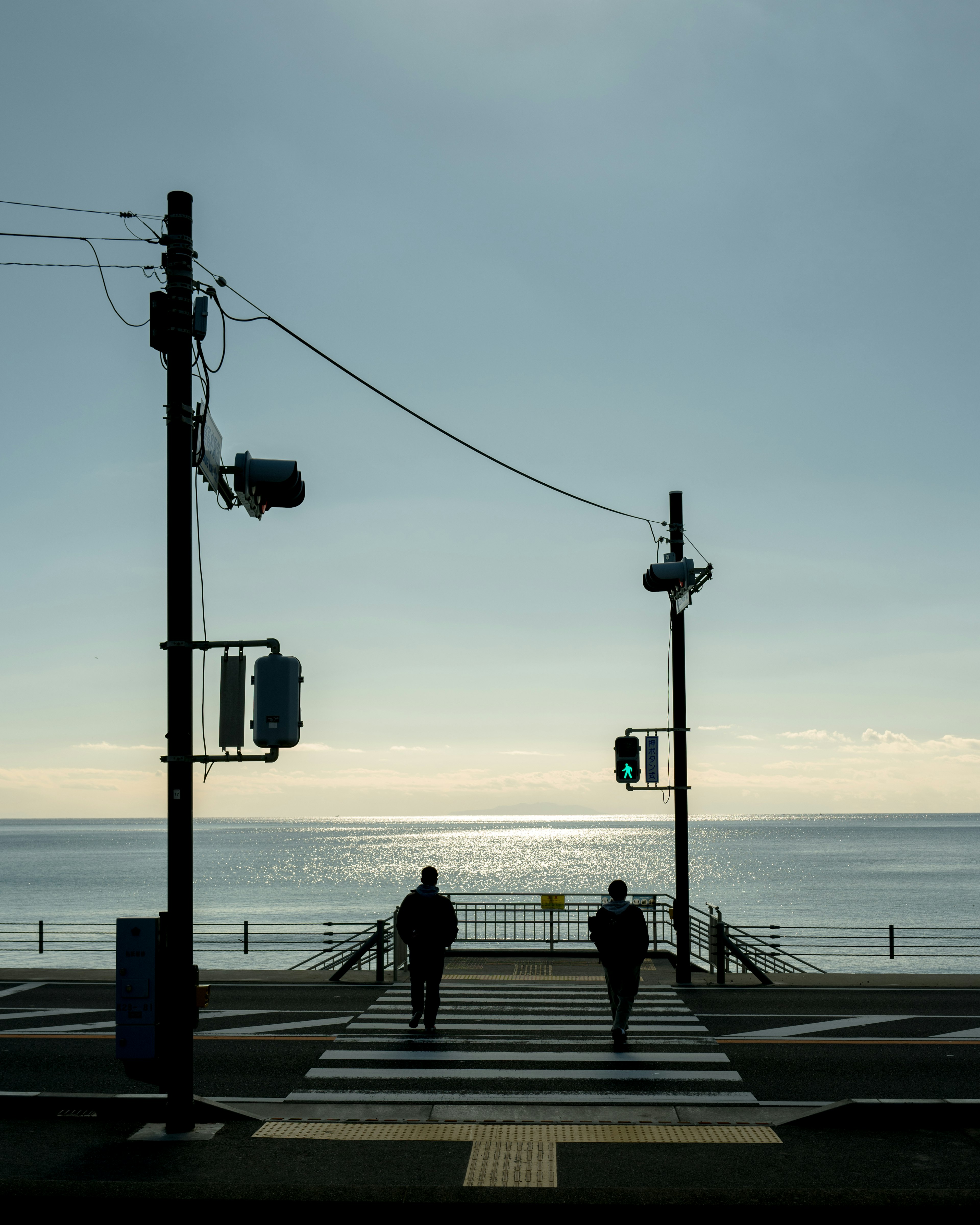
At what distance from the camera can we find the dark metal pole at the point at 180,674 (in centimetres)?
835

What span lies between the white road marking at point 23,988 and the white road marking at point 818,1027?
12.0m

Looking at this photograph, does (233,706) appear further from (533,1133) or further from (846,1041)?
(846,1041)

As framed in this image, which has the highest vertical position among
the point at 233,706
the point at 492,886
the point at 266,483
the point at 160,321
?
the point at 160,321

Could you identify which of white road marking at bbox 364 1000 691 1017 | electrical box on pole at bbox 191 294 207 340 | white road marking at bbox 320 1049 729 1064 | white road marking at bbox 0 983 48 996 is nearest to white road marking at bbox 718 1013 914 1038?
white road marking at bbox 364 1000 691 1017

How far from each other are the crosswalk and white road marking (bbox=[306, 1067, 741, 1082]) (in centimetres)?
2

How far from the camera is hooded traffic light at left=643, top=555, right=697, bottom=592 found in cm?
1862

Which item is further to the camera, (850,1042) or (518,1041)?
(850,1042)

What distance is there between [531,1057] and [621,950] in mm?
1644

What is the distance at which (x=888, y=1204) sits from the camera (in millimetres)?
6316

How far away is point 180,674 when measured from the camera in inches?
339

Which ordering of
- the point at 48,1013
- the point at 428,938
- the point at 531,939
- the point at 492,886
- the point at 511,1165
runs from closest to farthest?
the point at 511,1165, the point at 428,938, the point at 48,1013, the point at 531,939, the point at 492,886

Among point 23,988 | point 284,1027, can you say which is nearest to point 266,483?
point 284,1027

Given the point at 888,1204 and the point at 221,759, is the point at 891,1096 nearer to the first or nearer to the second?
the point at 888,1204

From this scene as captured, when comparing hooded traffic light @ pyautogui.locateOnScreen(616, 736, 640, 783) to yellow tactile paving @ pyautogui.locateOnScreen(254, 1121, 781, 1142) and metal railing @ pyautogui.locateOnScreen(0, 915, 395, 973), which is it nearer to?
yellow tactile paving @ pyautogui.locateOnScreen(254, 1121, 781, 1142)
